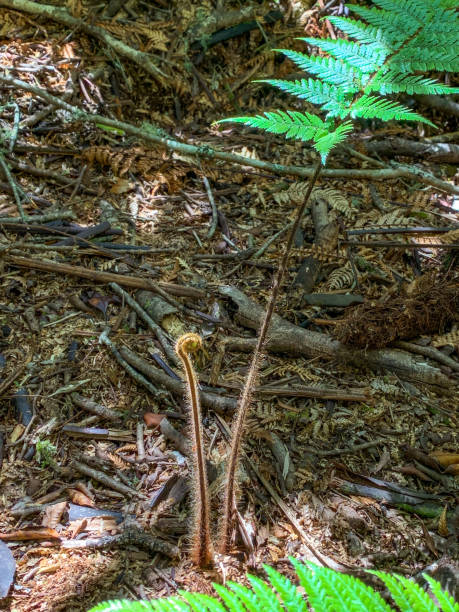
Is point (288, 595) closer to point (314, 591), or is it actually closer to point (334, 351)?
point (314, 591)

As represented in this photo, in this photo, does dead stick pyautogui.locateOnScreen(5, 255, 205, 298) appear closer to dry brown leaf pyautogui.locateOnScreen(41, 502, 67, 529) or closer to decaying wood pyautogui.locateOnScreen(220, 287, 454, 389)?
decaying wood pyautogui.locateOnScreen(220, 287, 454, 389)

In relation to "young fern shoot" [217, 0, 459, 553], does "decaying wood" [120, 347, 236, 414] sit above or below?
below

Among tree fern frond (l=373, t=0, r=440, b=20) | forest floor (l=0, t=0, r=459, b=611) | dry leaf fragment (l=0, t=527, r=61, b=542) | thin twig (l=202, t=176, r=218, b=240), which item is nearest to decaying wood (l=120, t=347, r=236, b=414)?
forest floor (l=0, t=0, r=459, b=611)

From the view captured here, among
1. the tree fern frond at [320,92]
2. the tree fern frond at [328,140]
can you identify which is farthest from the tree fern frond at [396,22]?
the tree fern frond at [328,140]

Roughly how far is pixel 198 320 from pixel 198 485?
126 centimetres

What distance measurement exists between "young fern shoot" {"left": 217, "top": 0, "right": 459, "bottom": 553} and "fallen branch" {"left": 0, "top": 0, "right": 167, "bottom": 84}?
281 cm

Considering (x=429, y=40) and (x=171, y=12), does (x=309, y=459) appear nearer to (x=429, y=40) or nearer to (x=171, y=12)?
(x=429, y=40)

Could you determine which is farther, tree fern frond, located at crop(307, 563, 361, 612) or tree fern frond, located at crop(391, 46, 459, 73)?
tree fern frond, located at crop(391, 46, 459, 73)

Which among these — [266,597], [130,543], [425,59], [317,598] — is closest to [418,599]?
[317,598]

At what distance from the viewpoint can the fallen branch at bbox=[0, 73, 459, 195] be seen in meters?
4.00

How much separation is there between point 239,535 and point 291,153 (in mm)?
3139

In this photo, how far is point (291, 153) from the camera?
175 inches

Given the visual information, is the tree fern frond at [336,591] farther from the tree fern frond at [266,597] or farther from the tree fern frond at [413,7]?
the tree fern frond at [413,7]

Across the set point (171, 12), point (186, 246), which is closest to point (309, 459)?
point (186, 246)
